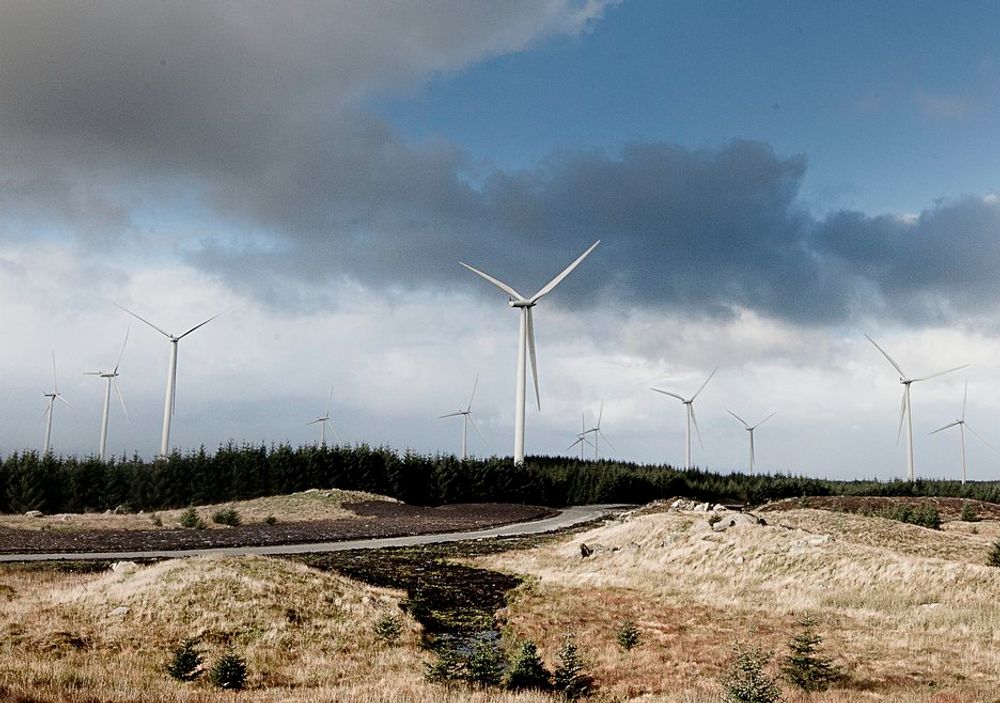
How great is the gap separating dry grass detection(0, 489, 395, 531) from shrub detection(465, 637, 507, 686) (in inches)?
1263

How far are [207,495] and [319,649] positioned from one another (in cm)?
5140

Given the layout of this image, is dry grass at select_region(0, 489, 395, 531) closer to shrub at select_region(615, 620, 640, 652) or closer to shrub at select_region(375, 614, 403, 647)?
shrub at select_region(375, 614, 403, 647)

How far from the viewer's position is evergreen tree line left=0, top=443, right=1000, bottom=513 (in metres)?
65.4

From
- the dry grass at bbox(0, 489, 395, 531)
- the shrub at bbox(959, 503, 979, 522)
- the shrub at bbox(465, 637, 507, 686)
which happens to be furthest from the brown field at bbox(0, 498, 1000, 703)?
the shrub at bbox(959, 503, 979, 522)

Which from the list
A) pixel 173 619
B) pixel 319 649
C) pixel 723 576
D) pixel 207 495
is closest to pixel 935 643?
pixel 723 576

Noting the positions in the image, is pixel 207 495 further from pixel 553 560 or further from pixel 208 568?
pixel 208 568

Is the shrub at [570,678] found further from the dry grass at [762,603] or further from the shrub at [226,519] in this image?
the shrub at [226,519]

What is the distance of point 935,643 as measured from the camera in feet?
74.1

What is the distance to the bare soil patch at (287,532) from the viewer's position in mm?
36781

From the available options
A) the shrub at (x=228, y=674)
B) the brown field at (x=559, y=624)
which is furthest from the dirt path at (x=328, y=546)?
the shrub at (x=228, y=674)

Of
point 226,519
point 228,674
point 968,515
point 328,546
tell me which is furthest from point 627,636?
point 968,515

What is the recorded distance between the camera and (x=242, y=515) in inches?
2170

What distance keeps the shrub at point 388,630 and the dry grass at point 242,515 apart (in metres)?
27.1

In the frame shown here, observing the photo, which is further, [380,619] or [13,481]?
[13,481]
